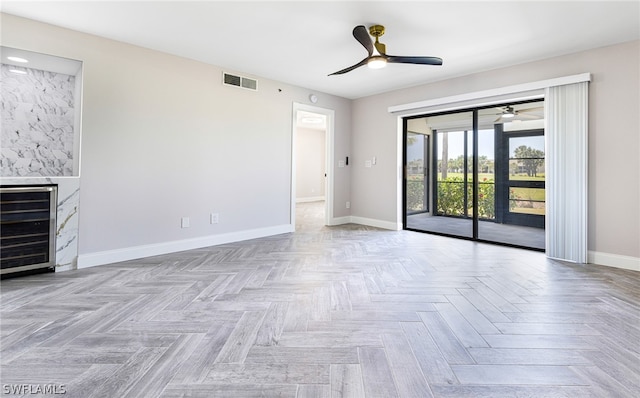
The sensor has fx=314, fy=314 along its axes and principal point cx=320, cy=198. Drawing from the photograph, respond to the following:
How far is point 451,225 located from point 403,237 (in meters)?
0.98

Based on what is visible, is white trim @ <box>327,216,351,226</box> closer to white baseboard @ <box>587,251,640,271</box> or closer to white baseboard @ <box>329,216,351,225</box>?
white baseboard @ <box>329,216,351,225</box>

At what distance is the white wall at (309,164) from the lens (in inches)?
438

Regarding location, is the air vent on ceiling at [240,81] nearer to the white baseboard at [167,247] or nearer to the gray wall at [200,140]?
the gray wall at [200,140]

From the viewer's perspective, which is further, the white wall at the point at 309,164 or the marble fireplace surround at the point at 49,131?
the white wall at the point at 309,164

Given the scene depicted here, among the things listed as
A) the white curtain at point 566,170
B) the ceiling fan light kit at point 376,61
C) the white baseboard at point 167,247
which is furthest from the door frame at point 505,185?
the white baseboard at point 167,247

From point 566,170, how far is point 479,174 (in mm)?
1240

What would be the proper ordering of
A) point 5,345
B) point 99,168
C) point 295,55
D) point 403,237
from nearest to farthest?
point 5,345
point 99,168
point 295,55
point 403,237

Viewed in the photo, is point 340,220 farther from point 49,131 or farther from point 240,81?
point 49,131

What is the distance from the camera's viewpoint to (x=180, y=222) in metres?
4.25

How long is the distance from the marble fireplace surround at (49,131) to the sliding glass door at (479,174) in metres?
5.07

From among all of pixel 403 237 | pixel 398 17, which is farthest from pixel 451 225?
pixel 398 17

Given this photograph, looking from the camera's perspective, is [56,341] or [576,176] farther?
[576,176]

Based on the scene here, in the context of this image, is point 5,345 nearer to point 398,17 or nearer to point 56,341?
point 56,341

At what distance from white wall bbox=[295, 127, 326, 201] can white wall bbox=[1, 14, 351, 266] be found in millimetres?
5621
